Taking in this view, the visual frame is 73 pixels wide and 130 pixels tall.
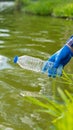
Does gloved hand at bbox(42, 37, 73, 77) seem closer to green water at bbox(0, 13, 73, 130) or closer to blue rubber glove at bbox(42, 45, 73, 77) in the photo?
blue rubber glove at bbox(42, 45, 73, 77)

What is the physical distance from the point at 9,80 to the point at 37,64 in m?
Answer: 0.54

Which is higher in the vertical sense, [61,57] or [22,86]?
[61,57]

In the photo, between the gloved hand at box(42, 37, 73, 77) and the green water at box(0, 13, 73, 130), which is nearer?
the green water at box(0, 13, 73, 130)

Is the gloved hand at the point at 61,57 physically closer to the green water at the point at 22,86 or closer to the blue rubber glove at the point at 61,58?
the blue rubber glove at the point at 61,58

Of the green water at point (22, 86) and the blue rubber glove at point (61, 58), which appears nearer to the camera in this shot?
the green water at point (22, 86)

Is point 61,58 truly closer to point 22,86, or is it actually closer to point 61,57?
point 61,57

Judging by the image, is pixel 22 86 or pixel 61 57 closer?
pixel 61 57

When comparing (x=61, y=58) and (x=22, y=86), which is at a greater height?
(x=61, y=58)

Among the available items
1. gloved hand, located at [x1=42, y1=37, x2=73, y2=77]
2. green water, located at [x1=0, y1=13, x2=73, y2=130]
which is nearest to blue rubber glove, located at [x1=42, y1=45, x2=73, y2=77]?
gloved hand, located at [x1=42, y1=37, x2=73, y2=77]

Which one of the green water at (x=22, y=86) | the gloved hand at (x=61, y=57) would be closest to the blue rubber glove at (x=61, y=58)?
the gloved hand at (x=61, y=57)

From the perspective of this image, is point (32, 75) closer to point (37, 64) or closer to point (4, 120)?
point (37, 64)

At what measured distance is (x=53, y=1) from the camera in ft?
87.0

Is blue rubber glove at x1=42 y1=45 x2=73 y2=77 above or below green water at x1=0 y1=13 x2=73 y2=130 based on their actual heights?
above

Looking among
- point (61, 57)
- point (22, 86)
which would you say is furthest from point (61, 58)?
point (22, 86)
